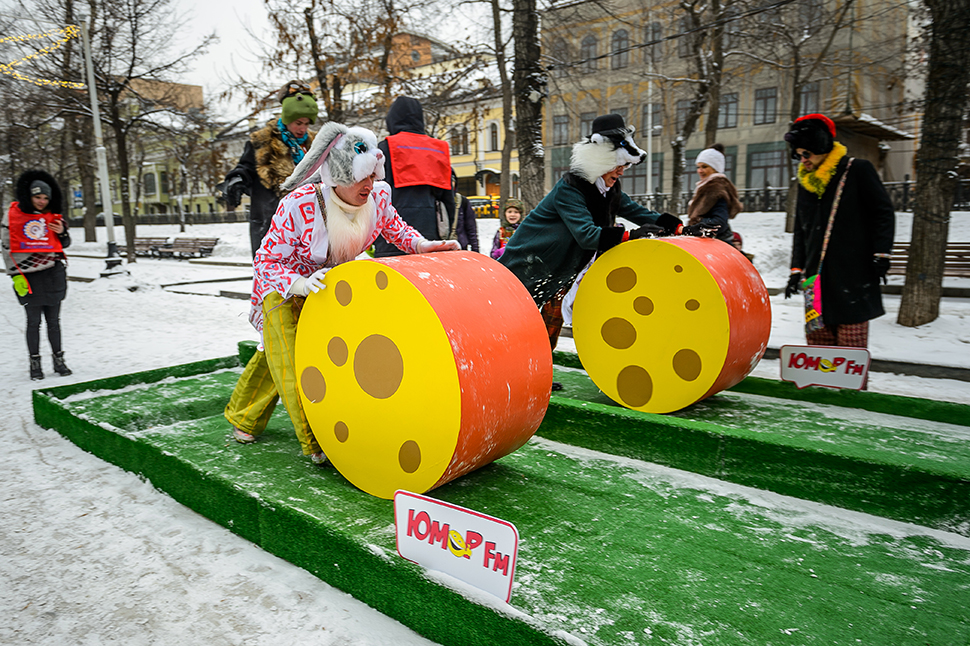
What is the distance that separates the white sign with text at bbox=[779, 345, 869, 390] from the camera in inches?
163

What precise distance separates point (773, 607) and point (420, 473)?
138 cm

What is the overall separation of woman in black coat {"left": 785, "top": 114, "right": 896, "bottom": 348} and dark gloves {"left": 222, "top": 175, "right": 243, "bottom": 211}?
3942 millimetres

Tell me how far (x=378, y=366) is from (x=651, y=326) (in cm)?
207

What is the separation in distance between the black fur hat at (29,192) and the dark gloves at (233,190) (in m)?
2.13

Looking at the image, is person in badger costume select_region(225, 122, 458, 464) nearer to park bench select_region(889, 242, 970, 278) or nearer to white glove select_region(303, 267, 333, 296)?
white glove select_region(303, 267, 333, 296)

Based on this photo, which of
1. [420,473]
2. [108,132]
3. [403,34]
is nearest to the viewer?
[420,473]

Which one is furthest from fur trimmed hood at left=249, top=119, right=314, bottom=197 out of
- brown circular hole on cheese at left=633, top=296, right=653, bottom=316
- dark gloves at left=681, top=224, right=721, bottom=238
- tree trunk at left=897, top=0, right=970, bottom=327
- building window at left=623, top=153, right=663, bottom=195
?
building window at left=623, top=153, right=663, bottom=195

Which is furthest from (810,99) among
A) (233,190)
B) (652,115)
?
(233,190)

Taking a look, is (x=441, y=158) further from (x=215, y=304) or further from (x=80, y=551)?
(x=215, y=304)

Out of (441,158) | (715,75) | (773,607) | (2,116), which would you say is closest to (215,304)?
(441,158)

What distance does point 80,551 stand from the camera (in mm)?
2740

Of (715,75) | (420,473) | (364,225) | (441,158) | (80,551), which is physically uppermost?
(715,75)

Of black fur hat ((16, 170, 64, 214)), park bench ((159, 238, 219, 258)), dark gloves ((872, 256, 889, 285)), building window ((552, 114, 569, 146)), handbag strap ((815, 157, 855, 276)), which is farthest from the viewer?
building window ((552, 114, 569, 146))

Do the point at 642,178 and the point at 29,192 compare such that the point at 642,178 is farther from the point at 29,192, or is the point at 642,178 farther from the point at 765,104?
the point at 29,192
